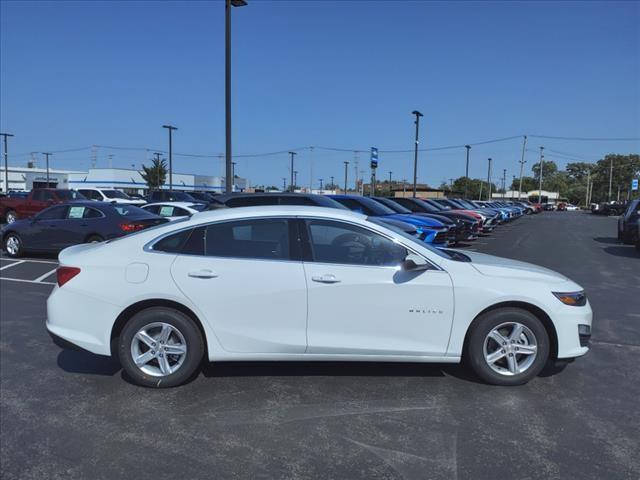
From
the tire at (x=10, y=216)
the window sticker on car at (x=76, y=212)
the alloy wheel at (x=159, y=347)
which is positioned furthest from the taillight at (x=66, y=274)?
the tire at (x=10, y=216)

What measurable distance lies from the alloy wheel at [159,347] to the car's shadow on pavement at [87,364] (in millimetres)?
622

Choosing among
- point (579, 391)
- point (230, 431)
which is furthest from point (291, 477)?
point (579, 391)

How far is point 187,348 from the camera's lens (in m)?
4.25

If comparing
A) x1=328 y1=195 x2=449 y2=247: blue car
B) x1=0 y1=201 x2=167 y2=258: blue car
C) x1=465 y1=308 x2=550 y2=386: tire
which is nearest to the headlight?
x1=465 y1=308 x2=550 y2=386: tire

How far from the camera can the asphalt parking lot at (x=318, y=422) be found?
3.15 metres

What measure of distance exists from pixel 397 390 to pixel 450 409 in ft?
1.64

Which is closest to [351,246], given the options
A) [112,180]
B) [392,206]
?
[392,206]

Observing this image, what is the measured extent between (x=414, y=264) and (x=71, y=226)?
10.2 meters

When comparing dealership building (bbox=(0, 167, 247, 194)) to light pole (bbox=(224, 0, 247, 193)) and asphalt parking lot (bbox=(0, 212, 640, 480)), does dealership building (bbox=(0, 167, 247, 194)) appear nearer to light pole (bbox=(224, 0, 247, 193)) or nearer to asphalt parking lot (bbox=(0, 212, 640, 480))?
light pole (bbox=(224, 0, 247, 193))

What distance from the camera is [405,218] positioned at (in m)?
12.6

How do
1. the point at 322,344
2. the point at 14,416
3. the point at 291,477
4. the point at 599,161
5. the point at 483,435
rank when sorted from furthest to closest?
the point at 599,161
the point at 322,344
the point at 14,416
the point at 483,435
the point at 291,477

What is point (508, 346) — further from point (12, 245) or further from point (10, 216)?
point (10, 216)

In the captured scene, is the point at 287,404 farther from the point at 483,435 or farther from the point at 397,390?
the point at 483,435

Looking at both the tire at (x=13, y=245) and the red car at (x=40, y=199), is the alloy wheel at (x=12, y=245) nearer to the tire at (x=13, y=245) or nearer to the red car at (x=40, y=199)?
the tire at (x=13, y=245)
